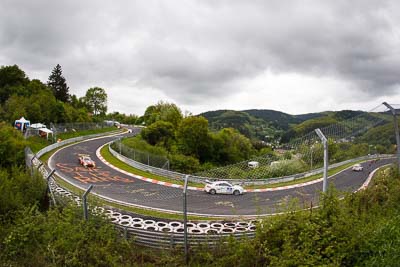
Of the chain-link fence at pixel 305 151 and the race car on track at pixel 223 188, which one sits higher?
the chain-link fence at pixel 305 151

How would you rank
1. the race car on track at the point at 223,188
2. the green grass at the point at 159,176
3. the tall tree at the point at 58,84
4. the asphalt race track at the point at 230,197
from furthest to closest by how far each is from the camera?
the tall tree at the point at 58,84 < the race car on track at the point at 223,188 < the green grass at the point at 159,176 < the asphalt race track at the point at 230,197

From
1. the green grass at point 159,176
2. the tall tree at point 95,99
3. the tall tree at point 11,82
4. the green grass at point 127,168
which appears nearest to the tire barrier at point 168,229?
the green grass at point 159,176

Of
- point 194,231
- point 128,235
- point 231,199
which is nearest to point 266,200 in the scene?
point 231,199

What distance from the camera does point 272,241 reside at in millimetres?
6539

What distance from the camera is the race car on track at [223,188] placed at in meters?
12.4

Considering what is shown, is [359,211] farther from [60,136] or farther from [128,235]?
[60,136]

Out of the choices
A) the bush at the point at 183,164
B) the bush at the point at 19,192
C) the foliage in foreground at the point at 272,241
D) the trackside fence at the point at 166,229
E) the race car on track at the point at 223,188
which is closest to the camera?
the foliage in foreground at the point at 272,241

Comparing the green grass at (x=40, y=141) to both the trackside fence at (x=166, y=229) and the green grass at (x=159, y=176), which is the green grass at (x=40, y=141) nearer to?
the green grass at (x=159, y=176)

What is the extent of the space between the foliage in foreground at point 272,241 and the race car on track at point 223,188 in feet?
16.6

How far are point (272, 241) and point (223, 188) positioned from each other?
660 cm

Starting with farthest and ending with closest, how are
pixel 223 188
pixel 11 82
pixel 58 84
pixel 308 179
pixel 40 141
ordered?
pixel 58 84
pixel 11 82
pixel 40 141
pixel 223 188
pixel 308 179

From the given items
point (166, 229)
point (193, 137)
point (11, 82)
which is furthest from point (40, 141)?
point (166, 229)

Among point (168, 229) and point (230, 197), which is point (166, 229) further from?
point (230, 197)

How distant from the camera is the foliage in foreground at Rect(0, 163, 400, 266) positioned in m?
5.70
